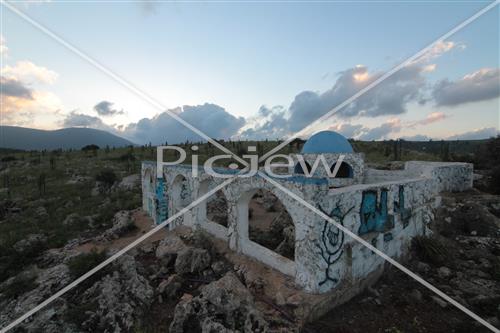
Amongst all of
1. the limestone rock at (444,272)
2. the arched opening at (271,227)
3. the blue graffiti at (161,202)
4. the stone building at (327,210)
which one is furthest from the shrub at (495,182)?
the blue graffiti at (161,202)

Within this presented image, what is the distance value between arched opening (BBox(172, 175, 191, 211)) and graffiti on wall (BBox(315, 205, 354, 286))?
27.7ft

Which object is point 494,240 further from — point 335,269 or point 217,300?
point 217,300

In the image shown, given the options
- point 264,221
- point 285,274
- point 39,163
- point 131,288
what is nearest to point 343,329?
point 285,274

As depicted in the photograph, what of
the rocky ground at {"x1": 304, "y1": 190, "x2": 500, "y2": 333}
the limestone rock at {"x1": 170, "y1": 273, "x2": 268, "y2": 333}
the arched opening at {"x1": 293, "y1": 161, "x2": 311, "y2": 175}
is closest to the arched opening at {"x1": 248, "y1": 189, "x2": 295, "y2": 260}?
the arched opening at {"x1": 293, "y1": 161, "x2": 311, "y2": 175}

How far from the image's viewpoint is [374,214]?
374 inches

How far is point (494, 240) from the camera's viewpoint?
43.5 feet

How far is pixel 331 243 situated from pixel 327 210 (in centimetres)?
98

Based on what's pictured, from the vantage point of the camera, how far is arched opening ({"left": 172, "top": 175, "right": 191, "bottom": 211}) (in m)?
14.7

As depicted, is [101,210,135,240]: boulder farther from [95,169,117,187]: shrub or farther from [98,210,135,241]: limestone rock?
[95,169,117,187]: shrub

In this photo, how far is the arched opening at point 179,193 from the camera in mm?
14711

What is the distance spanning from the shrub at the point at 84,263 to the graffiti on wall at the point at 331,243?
772cm

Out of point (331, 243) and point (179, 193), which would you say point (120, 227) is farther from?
point (331, 243)

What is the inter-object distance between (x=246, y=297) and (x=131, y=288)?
387 centimetres

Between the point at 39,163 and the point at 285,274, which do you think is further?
the point at 39,163
